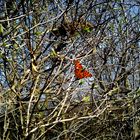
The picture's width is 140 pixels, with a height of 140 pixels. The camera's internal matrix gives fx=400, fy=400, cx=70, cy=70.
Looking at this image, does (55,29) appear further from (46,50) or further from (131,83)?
(131,83)

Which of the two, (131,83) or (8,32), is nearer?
(8,32)

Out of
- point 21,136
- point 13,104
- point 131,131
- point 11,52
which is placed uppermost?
point 11,52

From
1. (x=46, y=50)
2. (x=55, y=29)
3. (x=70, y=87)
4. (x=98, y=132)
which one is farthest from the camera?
(x=98, y=132)

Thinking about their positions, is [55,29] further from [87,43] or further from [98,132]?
[98,132]

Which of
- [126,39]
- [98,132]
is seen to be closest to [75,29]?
[98,132]

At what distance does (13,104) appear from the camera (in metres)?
4.29

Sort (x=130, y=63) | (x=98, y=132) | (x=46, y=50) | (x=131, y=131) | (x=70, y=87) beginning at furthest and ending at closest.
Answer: (x=130, y=63), (x=131, y=131), (x=98, y=132), (x=46, y=50), (x=70, y=87)

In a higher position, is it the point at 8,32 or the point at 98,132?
the point at 8,32

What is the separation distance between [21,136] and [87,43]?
1198 mm

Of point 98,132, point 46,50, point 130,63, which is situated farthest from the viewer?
point 130,63

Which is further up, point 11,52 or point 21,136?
point 11,52

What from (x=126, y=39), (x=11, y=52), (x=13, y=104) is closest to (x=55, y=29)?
(x=11, y=52)

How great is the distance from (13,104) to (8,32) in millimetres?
782

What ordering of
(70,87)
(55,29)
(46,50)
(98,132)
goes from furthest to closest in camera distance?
(98,132) → (46,50) → (55,29) → (70,87)
